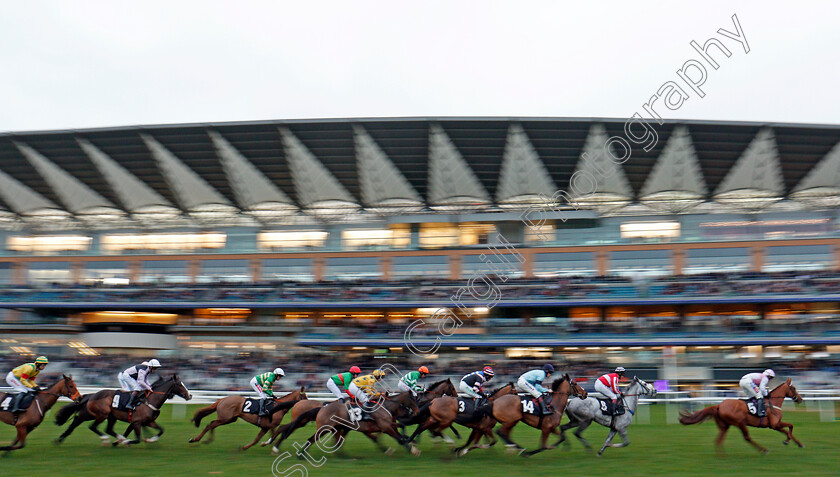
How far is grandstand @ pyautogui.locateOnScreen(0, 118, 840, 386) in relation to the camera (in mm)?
25344

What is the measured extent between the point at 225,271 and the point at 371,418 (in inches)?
886

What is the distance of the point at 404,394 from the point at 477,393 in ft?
3.70

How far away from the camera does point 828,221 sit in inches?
1058

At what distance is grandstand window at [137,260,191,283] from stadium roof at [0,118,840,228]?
2872 mm

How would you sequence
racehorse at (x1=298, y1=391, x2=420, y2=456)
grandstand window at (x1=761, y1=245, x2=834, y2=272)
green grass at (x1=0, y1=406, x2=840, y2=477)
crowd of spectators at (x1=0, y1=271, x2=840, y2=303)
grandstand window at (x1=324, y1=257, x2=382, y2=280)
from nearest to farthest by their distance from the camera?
1. green grass at (x1=0, y1=406, x2=840, y2=477)
2. racehorse at (x1=298, y1=391, x2=420, y2=456)
3. crowd of spectators at (x1=0, y1=271, x2=840, y2=303)
4. grandstand window at (x1=761, y1=245, x2=834, y2=272)
5. grandstand window at (x1=324, y1=257, x2=382, y2=280)

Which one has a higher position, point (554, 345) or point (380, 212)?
point (380, 212)

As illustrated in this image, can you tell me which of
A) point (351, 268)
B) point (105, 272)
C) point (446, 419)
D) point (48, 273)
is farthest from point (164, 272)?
point (446, 419)

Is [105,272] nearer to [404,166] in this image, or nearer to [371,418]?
[404,166]

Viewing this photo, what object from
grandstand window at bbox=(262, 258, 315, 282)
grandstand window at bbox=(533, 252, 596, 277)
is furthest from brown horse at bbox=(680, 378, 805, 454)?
grandstand window at bbox=(262, 258, 315, 282)

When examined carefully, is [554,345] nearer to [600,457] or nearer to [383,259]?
[383,259]

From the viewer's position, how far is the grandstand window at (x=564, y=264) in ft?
91.6

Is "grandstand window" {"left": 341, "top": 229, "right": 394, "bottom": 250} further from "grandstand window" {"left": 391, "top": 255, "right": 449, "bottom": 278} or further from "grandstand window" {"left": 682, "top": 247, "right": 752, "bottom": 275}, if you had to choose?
"grandstand window" {"left": 682, "top": 247, "right": 752, "bottom": 275}

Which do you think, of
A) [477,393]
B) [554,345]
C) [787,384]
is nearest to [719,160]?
[554,345]

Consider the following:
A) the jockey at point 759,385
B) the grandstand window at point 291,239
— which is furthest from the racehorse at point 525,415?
the grandstand window at point 291,239
